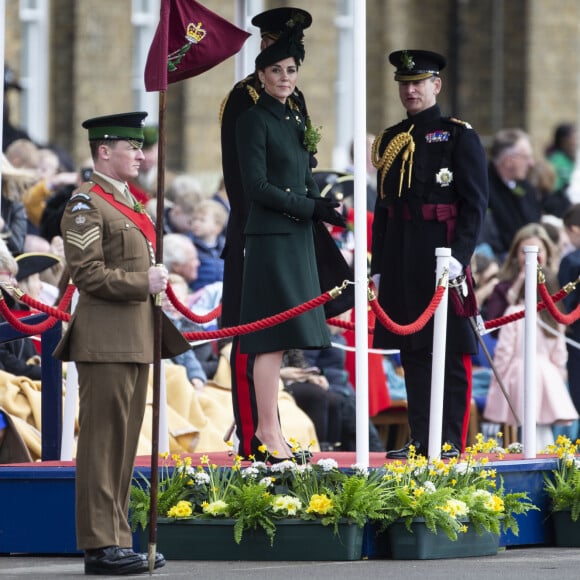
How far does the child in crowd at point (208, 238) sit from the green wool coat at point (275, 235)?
4.64 meters

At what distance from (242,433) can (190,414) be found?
96.5 inches

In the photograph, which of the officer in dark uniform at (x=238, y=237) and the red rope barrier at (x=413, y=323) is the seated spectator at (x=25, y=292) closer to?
the officer in dark uniform at (x=238, y=237)

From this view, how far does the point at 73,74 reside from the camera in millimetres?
23250

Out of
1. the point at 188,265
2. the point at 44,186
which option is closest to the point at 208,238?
the point at 188,265

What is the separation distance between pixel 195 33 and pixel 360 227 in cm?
118

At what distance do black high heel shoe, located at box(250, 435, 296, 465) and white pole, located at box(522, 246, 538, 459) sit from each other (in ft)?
4.03

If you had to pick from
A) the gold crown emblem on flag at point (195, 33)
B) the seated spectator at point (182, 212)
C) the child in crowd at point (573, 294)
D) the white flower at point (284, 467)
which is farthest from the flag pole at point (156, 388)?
the seated spectator at point (182, 212)

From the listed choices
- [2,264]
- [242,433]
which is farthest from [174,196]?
[242,433]

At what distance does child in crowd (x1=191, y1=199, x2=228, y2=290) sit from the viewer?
14.7 m

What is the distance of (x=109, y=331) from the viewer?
29.2 ft

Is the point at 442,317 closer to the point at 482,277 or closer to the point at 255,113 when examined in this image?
the point at 255,113

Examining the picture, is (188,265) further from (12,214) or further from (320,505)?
(320,505)

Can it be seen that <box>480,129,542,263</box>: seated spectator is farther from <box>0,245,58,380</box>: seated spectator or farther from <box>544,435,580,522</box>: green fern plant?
<box>544,435,580,522</box>: green fern plant

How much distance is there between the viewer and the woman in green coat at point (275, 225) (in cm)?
994
